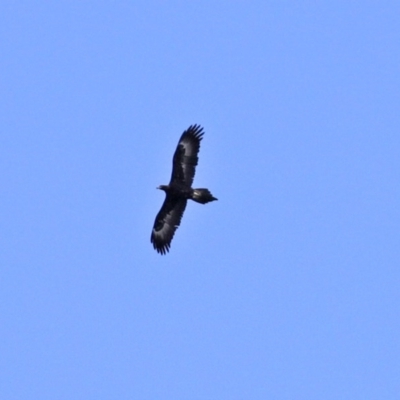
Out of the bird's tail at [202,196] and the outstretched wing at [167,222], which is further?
the outstretched wing at [167,222]

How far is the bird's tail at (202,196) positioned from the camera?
2994 inches

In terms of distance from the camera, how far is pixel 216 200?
75625 mm

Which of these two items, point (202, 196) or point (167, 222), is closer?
point (202, 196)

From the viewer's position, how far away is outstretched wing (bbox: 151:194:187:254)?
257ft

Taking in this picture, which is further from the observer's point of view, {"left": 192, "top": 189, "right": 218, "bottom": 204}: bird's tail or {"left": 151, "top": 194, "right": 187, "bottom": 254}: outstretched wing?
{"left": 151, "top": 194, "right": 187, "bottom": 254}: outstretched wing

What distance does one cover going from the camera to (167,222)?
79062mm

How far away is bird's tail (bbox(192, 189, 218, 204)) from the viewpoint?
250 feet

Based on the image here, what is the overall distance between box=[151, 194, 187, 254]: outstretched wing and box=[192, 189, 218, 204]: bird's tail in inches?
55.3

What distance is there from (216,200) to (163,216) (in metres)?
4.09

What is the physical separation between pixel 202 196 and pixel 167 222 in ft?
10.8

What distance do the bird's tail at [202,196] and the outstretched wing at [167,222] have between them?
1.41 m

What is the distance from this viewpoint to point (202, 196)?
76.3m

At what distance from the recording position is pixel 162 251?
3140 inches

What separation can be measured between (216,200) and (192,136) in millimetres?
3579
